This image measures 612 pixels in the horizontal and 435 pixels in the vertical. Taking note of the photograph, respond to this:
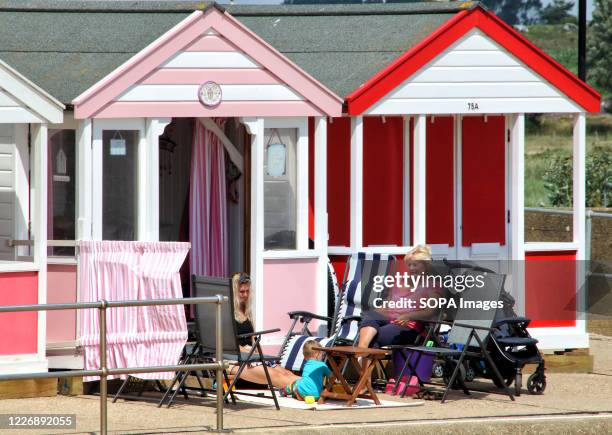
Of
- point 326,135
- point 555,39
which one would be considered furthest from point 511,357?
point 555,39

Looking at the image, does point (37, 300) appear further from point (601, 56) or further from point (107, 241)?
point (601, 56)

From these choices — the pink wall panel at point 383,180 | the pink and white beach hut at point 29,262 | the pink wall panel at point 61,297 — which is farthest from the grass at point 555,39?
the pink and white beach hut at point 29,262

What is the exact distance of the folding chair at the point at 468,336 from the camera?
11.9 meters

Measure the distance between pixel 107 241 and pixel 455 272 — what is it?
3062 mm

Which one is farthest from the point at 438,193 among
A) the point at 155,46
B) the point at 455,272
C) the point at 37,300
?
the point at 37,300

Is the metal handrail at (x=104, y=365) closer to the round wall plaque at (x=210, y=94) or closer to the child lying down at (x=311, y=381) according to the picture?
the child lying down at (x=311, y=381)

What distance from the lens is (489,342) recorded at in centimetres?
1243

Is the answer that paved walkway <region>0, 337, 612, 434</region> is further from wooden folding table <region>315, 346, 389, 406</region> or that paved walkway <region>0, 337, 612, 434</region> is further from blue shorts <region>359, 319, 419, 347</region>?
blue shorts <region>359, 319, 419, 347</region>

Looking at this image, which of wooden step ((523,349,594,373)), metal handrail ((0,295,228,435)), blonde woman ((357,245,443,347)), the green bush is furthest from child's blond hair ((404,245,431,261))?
the green bush

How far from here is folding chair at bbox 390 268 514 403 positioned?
468 inches

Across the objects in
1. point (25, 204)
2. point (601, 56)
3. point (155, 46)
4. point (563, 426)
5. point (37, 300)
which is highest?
point (601, 56)

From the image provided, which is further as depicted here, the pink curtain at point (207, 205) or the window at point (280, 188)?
the pink curtain at point (207, 205)

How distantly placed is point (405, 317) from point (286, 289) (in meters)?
1.13

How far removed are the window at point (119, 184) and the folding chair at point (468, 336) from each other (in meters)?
2.50
